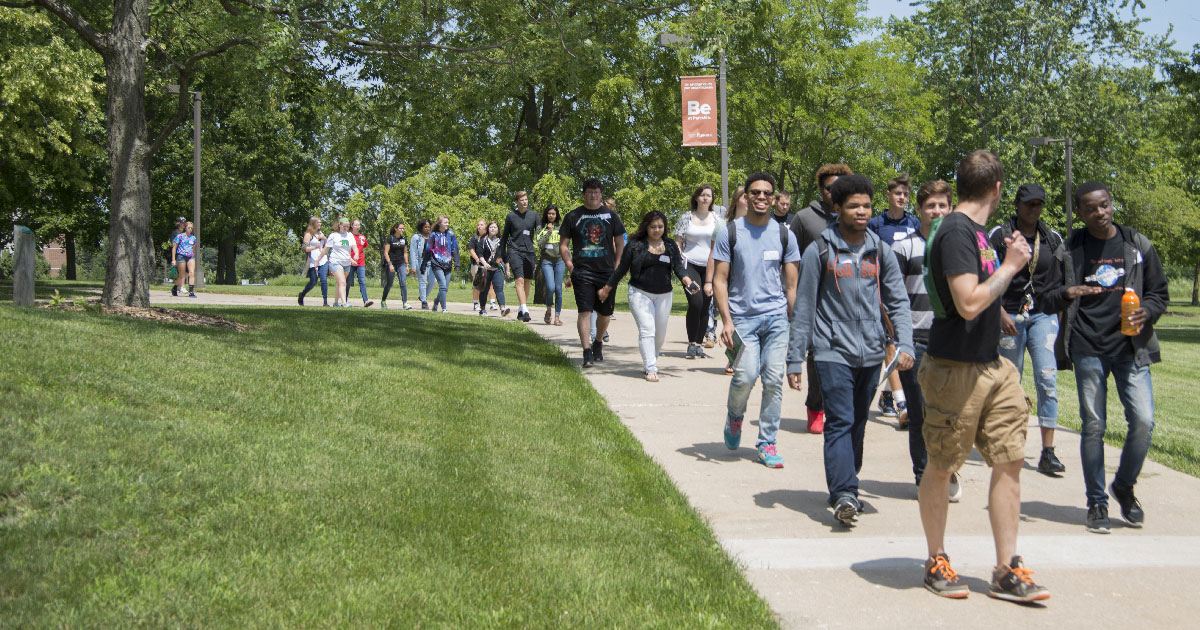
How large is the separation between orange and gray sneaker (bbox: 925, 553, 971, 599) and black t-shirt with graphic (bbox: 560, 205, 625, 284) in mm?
7047

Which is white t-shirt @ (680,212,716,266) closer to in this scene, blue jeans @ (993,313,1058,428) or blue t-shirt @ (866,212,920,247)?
blue t-shirt @ (866,212,920,247)

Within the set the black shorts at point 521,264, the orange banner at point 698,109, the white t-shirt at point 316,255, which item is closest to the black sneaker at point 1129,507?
the black shorts at point 521,264

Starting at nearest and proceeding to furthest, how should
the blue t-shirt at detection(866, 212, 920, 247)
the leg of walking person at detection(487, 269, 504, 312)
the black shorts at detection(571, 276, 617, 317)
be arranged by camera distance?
the blue t-shirt at detection(866, 212, 920, 247) < the black shorts at detection(571, 276, 617, 317) < the leg of walking person at detection(487, 269, 504, 312)

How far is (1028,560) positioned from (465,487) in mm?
2741

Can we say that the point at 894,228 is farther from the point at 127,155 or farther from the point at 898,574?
the point at 127,155

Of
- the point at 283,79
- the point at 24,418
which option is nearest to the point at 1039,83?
the point at 283,79

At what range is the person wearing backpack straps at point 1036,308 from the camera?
6.53 metres

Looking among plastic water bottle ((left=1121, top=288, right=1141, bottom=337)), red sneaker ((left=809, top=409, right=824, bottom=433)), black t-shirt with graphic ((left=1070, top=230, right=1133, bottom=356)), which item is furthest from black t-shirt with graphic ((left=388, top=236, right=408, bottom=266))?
plastic water bottle ((left=1121, top=288, right=1141, bottom=337))

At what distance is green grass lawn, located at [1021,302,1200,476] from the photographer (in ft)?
27.3

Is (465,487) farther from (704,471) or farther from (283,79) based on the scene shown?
(283,79)

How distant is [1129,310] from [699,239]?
21.6ft

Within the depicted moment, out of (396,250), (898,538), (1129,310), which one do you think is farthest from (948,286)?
(396,250)

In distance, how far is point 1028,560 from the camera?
16.8 ft

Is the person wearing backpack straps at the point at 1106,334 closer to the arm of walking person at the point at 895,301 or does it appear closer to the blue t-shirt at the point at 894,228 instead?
the arm of walking person at the point at 895,301
